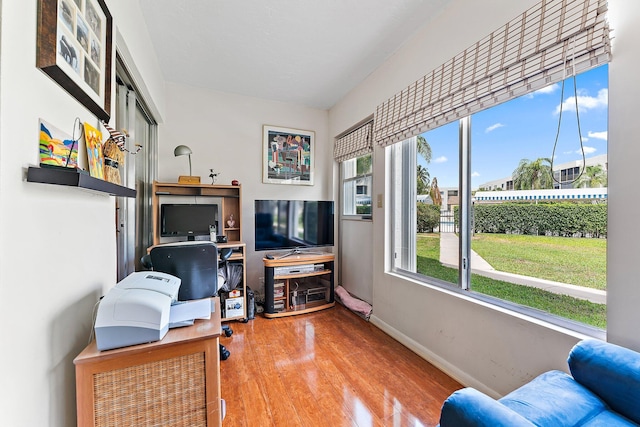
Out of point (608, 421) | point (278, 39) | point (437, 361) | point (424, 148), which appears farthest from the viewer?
point (424, 148)

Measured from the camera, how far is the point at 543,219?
155 cm

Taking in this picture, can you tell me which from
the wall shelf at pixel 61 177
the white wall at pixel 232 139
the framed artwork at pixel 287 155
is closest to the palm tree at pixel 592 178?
the wall shelf at pixel 61 177

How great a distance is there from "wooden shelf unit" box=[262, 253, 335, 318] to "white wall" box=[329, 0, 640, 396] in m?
0.69

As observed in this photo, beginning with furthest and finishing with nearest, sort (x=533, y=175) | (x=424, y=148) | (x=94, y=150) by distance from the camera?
1. (x=424, y=148)
2. (x=533, y=175)
3. (x=94, y=150)

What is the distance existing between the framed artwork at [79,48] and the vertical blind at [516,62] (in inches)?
81.2

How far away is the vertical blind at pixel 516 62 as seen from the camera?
1204mm

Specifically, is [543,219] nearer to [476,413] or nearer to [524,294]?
[524,294]

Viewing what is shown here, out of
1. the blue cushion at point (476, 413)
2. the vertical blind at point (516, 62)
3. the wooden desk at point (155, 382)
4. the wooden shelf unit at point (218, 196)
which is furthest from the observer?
the wooden shelf unit at point (218, 196)

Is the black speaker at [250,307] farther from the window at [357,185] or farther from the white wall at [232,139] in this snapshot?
the window at [357,185]

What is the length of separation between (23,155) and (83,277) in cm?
57

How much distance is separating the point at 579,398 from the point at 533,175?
1161mm

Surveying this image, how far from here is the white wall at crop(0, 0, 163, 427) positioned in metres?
0.69

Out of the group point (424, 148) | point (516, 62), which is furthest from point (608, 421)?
point (424, 148)

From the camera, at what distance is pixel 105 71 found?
123cm
